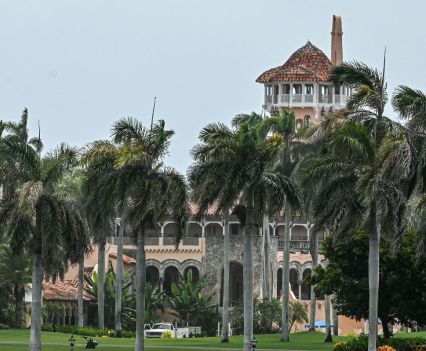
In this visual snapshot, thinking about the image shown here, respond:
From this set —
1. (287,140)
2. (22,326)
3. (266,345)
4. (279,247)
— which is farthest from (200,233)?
(266,345)

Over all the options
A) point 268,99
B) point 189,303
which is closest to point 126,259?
point 189,303

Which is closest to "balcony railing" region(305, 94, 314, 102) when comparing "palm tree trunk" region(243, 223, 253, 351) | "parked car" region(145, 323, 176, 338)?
"parked car" region(145, 323, 176, 338)

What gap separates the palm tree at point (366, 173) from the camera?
60.4 metres

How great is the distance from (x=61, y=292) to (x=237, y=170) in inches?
2016

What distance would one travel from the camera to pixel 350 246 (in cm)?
7294

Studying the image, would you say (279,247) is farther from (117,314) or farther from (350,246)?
(350,246)

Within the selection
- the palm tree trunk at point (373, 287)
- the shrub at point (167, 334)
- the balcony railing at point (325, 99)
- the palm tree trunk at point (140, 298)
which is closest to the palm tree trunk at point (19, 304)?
the shrub at point (167, 334)

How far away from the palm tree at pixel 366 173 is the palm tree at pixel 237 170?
13.1 feet

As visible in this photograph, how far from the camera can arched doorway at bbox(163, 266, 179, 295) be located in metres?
130

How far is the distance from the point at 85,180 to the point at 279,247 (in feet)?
205

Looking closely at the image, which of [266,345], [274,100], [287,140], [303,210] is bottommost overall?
[266,345]

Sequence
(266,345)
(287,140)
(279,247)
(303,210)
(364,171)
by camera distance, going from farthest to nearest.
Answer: (279,247), (287,140), (266,345), (303,210), (364,171)

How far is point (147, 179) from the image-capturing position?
6381 cm

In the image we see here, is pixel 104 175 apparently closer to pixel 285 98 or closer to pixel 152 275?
pixel 152 275
